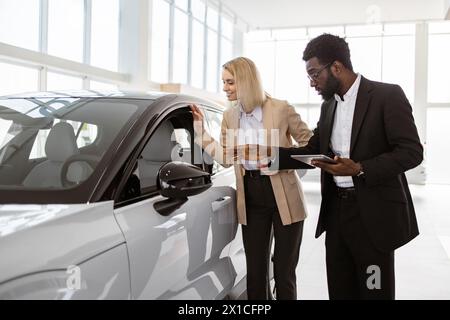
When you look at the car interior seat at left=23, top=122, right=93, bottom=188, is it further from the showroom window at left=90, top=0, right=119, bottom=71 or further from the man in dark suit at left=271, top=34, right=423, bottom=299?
the showroom window at left=90, top=0, right=119, bottom=71

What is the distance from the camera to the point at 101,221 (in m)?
1.36

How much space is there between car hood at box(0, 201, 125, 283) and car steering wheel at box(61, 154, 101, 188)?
17 cm

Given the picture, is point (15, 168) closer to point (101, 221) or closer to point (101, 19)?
point (101, 221)

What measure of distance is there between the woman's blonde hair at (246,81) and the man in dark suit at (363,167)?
446mm

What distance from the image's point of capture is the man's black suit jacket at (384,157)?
5.72 feet

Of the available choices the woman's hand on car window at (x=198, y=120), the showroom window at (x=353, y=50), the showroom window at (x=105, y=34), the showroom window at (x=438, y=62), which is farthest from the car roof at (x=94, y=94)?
the showroom window at (x=438, y=62)

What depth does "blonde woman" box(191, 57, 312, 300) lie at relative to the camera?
2.36 metres

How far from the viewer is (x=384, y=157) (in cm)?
174

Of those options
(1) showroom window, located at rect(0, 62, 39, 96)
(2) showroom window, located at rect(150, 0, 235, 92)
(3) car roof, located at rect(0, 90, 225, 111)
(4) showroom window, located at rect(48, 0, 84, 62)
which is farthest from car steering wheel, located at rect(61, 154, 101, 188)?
(2) showroom window, located at rect(150, 0, 235, 92)

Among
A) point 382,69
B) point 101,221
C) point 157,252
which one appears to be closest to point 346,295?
point 157,252

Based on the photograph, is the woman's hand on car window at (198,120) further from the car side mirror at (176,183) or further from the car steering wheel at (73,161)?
the car steering wheel at (73,161)

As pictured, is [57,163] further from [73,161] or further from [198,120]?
[198,120]

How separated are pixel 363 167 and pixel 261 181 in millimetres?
709
